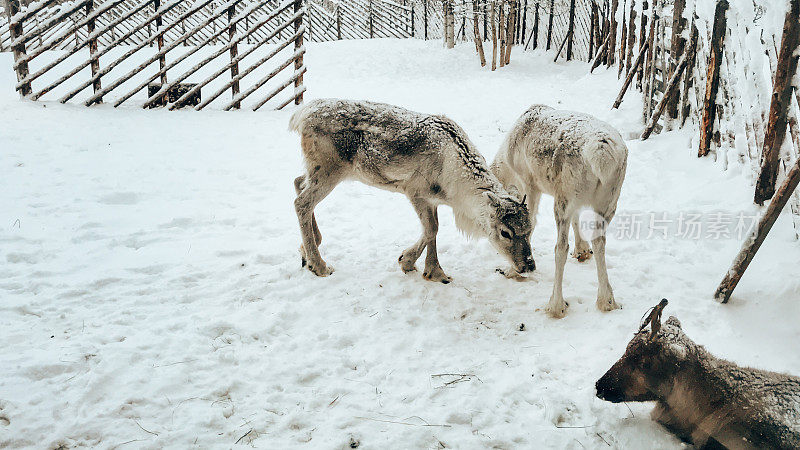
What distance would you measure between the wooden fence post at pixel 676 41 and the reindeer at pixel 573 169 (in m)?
3.64

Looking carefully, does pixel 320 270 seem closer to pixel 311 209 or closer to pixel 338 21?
pixel 311 209

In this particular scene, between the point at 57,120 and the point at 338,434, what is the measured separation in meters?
7.94

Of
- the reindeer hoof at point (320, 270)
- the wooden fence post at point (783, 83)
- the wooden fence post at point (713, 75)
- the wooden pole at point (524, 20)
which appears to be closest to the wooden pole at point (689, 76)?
the wooden fence post at point (713, 75)

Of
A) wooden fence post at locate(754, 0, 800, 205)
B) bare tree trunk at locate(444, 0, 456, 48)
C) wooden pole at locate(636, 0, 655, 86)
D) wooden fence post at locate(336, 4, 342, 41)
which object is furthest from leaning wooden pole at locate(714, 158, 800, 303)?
wooden fence post at locate(336, 4, 342, 41)

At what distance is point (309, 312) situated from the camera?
150 inches

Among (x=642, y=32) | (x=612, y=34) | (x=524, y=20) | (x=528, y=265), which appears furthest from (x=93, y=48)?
(x=524, y=20)

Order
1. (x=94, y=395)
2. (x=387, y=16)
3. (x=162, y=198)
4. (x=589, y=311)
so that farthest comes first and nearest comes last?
(x=387, y=16) < (x=162, y=198) < (x=589, y=311) < (x=94, y=395)

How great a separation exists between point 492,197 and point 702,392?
1899 millimetres

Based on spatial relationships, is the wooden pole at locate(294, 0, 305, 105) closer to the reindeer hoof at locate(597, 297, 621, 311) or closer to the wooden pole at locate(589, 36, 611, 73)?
the wooden pole at locate(589, 36, 611, 73)

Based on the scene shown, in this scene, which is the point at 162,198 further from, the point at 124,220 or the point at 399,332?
the point at 399,332

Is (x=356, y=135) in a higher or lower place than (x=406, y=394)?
higher

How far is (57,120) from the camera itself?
26.6 ft

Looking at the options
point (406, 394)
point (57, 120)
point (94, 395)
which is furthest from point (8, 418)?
point (57, 120)

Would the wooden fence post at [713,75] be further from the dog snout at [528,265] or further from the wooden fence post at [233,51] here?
the wooden fence post at [233,51]
